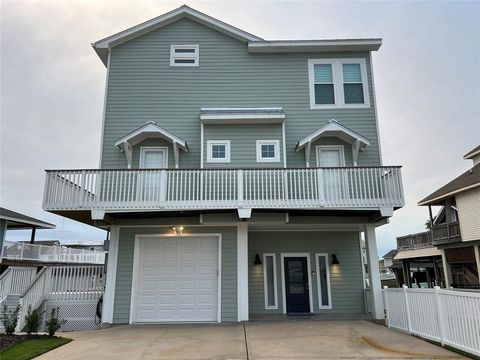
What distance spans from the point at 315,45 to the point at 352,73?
171 cm

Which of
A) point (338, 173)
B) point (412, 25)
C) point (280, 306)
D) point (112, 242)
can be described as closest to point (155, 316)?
point (112, 242)

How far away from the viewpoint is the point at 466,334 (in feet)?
20.2

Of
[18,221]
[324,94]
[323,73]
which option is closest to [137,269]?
[324,94]

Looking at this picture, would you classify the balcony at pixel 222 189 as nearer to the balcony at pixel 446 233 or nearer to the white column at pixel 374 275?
the white column at pixel 374 275

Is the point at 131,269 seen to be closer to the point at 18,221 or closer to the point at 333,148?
the point at 333,148

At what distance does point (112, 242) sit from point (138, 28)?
7738 millimetres

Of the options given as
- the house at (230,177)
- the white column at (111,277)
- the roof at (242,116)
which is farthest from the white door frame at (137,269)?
the roof at (242,116)

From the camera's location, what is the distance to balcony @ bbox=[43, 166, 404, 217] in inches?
385

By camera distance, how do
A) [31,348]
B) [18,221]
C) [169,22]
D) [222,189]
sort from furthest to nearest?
[18,221]
[169,22]
[222,189]
[31,348]

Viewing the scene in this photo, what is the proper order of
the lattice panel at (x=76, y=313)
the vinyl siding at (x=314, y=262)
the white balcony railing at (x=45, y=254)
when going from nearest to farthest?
the lattice panel at (x=76, y=313) → the vinyl siding at (x=314, y=262) → the white balcony railing at (x=45, y=254)

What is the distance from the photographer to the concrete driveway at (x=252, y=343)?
6.27m

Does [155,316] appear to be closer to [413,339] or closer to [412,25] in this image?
[413,339]

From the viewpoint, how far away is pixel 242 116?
1149 centimetres

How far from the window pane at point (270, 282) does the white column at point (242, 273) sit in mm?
1877
